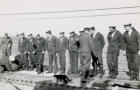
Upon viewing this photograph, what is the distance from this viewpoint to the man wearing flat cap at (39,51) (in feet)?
29.8

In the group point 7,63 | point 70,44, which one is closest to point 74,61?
point 70,44

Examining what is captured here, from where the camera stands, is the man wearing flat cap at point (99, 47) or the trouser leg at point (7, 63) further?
the trouser leg at point (7, 63)

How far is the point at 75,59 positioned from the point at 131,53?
1.74 meters

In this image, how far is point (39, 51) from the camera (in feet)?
30.1

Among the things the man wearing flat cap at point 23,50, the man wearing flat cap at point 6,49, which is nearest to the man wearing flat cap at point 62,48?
the man wearing flat cap at point 23,50

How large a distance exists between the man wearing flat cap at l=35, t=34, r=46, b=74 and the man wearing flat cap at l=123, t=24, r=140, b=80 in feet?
8.82

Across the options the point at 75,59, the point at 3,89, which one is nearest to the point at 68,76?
the point at 75,59

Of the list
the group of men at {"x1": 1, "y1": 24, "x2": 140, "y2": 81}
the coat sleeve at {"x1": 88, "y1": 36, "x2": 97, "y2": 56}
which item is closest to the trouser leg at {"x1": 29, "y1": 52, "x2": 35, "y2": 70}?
the group of men at {"x1": 1, "y1": 24, "x2": 140, "y2": 81}

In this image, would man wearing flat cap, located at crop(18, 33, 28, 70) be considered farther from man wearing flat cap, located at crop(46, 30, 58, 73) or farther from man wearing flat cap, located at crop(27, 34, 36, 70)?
man wearing flat cap, located at crop(46, 30, 58, 73)

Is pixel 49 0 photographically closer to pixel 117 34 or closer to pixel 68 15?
pixel 68 15

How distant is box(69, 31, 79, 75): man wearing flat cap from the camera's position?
27.9 ft

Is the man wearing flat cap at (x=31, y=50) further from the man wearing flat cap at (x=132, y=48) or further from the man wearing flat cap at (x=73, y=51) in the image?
the man wearing flat cap at (x=132, y=48)

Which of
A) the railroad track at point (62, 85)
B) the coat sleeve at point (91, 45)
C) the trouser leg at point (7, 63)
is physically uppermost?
the coat sleeve at point (91, 45)

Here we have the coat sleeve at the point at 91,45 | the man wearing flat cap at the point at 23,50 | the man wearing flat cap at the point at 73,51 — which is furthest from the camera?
the man wearing flat cap at the point at 23,50
